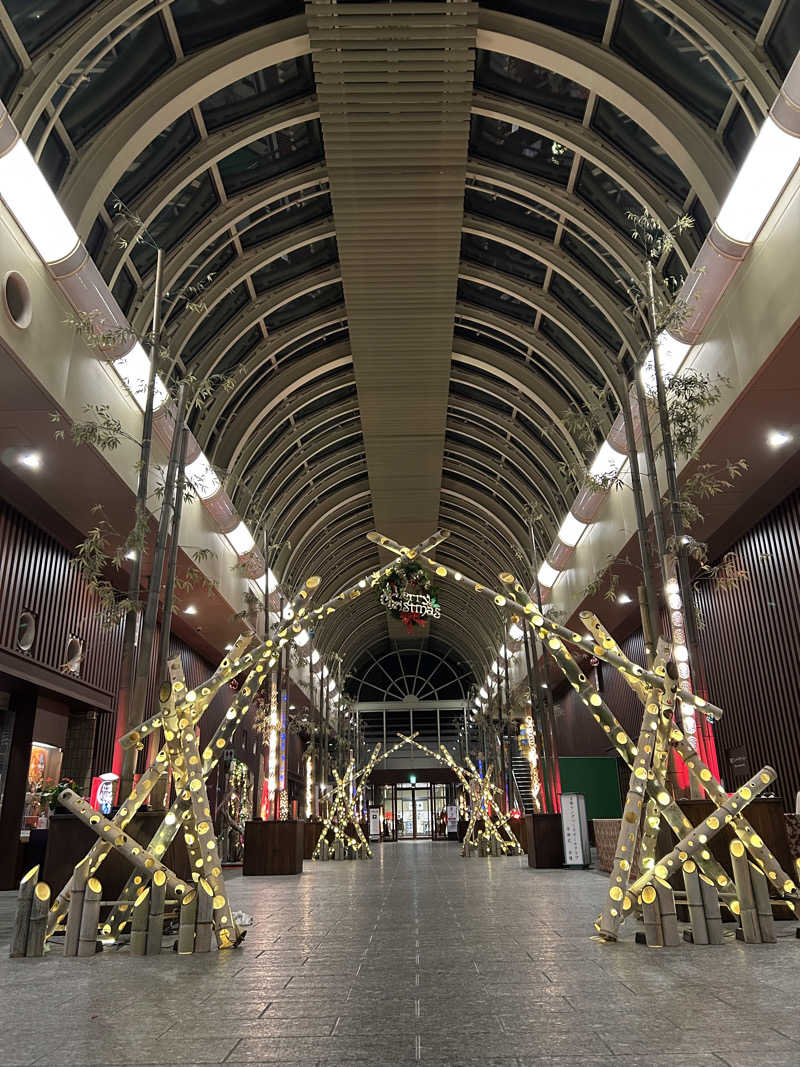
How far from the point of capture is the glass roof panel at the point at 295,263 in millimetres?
13516

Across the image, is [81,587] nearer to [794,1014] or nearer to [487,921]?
[487,921]

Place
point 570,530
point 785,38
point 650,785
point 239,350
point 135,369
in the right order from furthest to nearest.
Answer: point 570,530
point 239,350
point 135,369
point 785,38
point 650,785

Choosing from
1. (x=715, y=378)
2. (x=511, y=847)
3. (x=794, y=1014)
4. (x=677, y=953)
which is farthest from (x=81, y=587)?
(x=511, y=847)

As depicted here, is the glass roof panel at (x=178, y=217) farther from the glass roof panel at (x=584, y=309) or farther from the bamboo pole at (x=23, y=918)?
the bamboo pole at (x=23, y=918)

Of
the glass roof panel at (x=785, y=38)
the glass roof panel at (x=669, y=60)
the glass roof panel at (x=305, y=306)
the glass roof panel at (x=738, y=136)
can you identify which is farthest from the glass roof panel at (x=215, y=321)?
the glass roof panel at (x=785, y=38)

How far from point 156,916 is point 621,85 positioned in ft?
31.6

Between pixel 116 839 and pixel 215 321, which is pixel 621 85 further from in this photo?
pixel 116 839

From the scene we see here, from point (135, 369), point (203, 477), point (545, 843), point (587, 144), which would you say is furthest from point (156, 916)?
point (545, 843)

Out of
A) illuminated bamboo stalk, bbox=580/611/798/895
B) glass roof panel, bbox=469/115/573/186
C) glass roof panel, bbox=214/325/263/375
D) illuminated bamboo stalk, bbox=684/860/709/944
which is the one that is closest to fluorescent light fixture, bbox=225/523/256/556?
glass roof panel, bbox=214/325/263/375

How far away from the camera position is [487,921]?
6582 mm

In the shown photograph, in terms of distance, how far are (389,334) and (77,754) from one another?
379 inches

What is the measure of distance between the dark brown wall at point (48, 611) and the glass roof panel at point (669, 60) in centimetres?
1012

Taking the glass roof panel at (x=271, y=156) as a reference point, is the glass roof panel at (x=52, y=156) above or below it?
below

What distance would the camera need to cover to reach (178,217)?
11.1m
